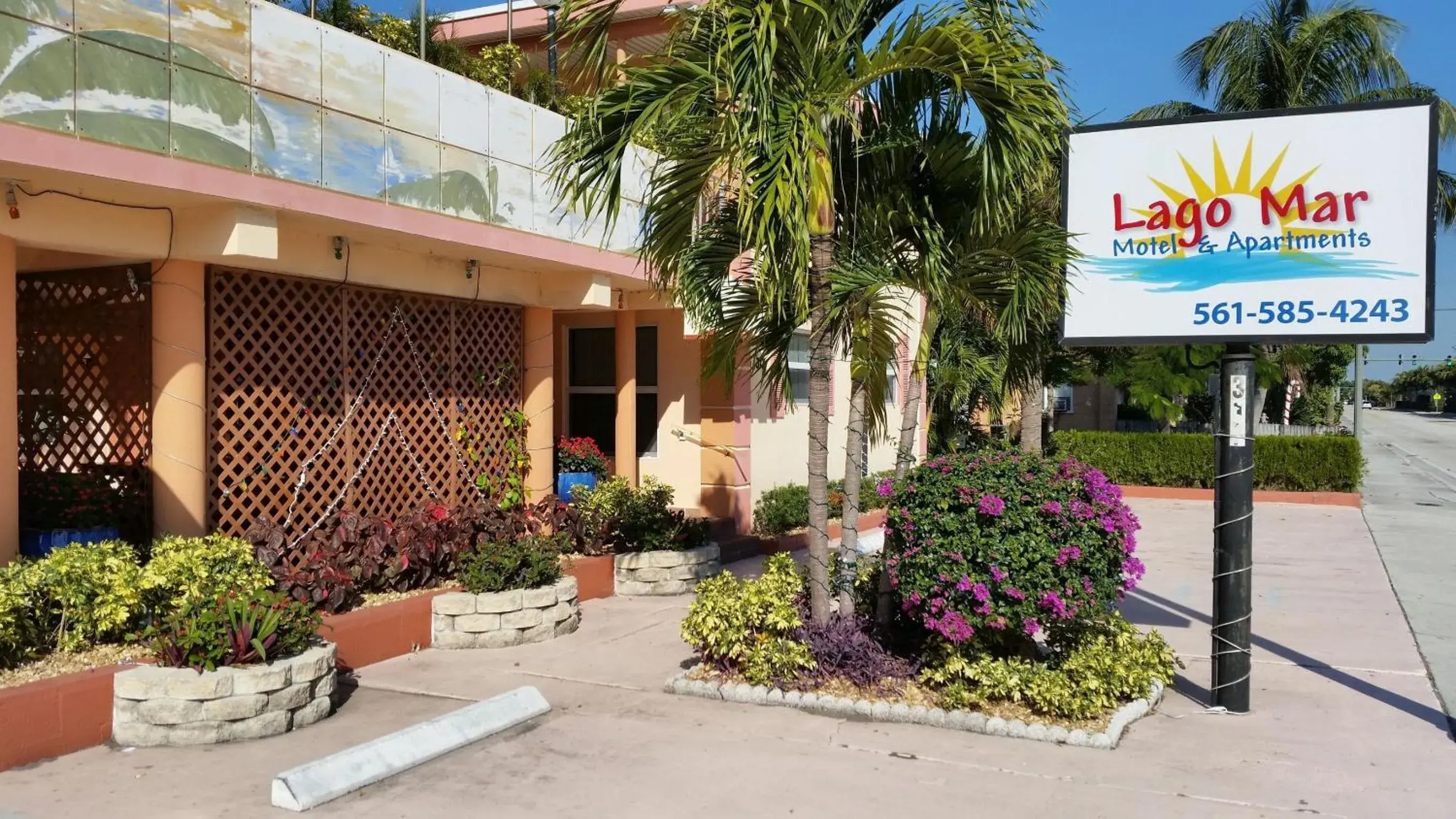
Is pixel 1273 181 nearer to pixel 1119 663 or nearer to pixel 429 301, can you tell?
pixel 1119 663

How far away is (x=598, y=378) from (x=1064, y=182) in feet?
25.1

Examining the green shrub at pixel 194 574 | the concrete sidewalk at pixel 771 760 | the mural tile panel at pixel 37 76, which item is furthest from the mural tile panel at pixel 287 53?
the concrete sidewalk at pixel 771 760

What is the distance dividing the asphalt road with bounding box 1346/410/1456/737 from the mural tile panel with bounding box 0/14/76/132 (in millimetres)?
8634

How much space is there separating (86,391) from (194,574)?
7.59 feet

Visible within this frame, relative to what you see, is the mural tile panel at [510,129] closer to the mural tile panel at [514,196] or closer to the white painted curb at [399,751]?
the mural tile panel at [514,196]

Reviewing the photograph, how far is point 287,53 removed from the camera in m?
7.19

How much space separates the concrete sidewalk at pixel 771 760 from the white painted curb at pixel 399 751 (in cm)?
8

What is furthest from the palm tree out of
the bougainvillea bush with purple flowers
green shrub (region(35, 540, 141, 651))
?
green shrub (region(35, 540, 141, 651))

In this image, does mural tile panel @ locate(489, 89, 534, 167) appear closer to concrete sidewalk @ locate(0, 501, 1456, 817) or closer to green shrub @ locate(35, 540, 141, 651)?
concrete sidewalk @ locate(0, 501, 1456, 817)

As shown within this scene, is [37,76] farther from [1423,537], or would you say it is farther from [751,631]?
[1423,537]

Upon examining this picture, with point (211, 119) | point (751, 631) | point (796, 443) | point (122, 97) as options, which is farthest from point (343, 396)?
point (796, 443)

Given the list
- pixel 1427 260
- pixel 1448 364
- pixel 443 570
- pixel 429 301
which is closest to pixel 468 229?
pixel 429 301

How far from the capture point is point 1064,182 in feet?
23.0

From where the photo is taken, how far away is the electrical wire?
6.40 m
